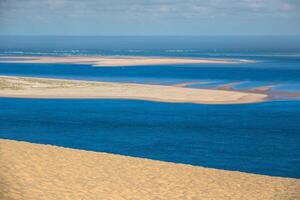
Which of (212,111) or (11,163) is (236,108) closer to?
(212,111)

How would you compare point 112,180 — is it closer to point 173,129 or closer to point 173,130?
point 173,130

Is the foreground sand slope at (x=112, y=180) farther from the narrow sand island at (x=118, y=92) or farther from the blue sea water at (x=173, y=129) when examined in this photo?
the narrow sand island at (x=118, y=92)

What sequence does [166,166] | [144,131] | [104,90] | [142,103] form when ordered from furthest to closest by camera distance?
[104,90], [142,103], [144,131], [166,166]

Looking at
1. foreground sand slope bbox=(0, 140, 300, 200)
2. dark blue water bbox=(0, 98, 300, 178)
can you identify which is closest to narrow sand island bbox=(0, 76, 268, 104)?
dark blue water bbox=(0, 98, 300, 178)

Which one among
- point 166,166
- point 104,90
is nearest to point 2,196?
point 166,166

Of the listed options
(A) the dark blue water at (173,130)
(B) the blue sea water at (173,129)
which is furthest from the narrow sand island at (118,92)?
(A) the dark blue water at (173,130)
